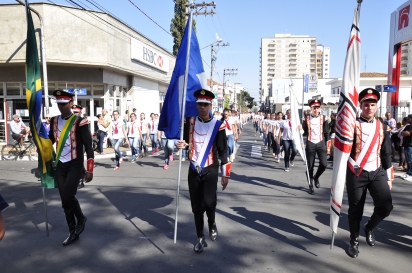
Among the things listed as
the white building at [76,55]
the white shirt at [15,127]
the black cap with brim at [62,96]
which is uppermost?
the white building at [76,55]

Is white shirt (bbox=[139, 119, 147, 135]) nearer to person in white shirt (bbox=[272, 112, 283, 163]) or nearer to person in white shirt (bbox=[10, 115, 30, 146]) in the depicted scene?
person in white shirt (bbox=[10, 115, 30, 146])

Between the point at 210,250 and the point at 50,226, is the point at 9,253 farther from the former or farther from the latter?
the point at 210,250

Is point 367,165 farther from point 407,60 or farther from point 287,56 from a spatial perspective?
point 287,56

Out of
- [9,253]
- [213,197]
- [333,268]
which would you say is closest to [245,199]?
[213,197]

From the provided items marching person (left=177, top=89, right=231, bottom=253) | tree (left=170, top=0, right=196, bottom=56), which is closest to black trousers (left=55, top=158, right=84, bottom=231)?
marching person (left=177, top=89, right=231, bottom=253)

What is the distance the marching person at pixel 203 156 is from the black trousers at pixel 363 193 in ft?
5.11

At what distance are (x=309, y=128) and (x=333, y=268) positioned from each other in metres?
4.44

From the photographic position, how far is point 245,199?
7.48 meters

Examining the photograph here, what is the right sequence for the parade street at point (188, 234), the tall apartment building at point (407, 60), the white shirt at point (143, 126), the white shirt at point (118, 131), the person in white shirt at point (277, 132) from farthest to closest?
1. the tall apartment building at point (407, 60)
2. the white shirt at point (143, 126)
3. the person in white shirt at point (277, 132)
4. the white shirt at point (118, 131)
5. the parade street at point (188, 234)

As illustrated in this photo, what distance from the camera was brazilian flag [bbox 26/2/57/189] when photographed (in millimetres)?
5094

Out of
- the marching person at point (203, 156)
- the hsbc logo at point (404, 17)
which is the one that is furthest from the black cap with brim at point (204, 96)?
the hsbc logo at point (404, 17)

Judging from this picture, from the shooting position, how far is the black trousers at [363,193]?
180 inches

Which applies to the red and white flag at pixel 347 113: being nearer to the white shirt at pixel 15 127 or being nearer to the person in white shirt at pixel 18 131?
the person in white shirt at pixel 18 131

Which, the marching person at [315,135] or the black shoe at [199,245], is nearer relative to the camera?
the black shoe at [199,245]
